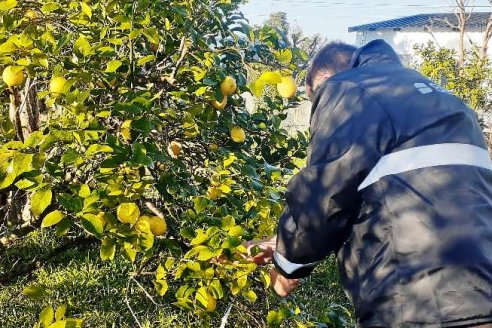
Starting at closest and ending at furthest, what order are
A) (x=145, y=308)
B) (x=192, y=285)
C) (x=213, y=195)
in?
1. (x=192, y=285)
2. (x=213, y=195)
3. (x=145, y=308)

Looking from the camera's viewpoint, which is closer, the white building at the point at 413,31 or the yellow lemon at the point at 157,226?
the yellow lemon at the point at 157,226

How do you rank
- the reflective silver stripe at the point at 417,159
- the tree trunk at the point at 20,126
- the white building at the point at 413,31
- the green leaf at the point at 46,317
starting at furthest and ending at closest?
the white building at the point at 413,31 → the tree trunk at the point at 20,126 → the reflective silver stripe at the point at 417,159 → the green leaf at the point at 46,317

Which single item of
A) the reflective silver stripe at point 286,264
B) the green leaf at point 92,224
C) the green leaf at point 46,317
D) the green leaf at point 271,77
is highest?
the green leaf at point 271,77

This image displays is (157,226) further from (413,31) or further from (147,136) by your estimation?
(413,31)

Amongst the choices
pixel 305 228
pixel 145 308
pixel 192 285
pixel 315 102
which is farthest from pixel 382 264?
pixel 145 308

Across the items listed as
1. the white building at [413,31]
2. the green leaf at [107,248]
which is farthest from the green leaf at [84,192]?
the white building at [413,31]

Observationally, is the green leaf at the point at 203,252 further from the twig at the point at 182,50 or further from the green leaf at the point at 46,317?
the twig at the point at 182,50

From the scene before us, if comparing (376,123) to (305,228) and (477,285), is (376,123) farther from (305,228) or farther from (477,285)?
(477,285)

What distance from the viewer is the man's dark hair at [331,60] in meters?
1.56

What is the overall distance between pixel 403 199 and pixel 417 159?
0.32ft

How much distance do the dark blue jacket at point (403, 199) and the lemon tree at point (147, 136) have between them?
0.84 ft

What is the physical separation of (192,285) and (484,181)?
81 cm

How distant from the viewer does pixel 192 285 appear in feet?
4.99

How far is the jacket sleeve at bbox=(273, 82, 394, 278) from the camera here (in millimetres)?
1211
